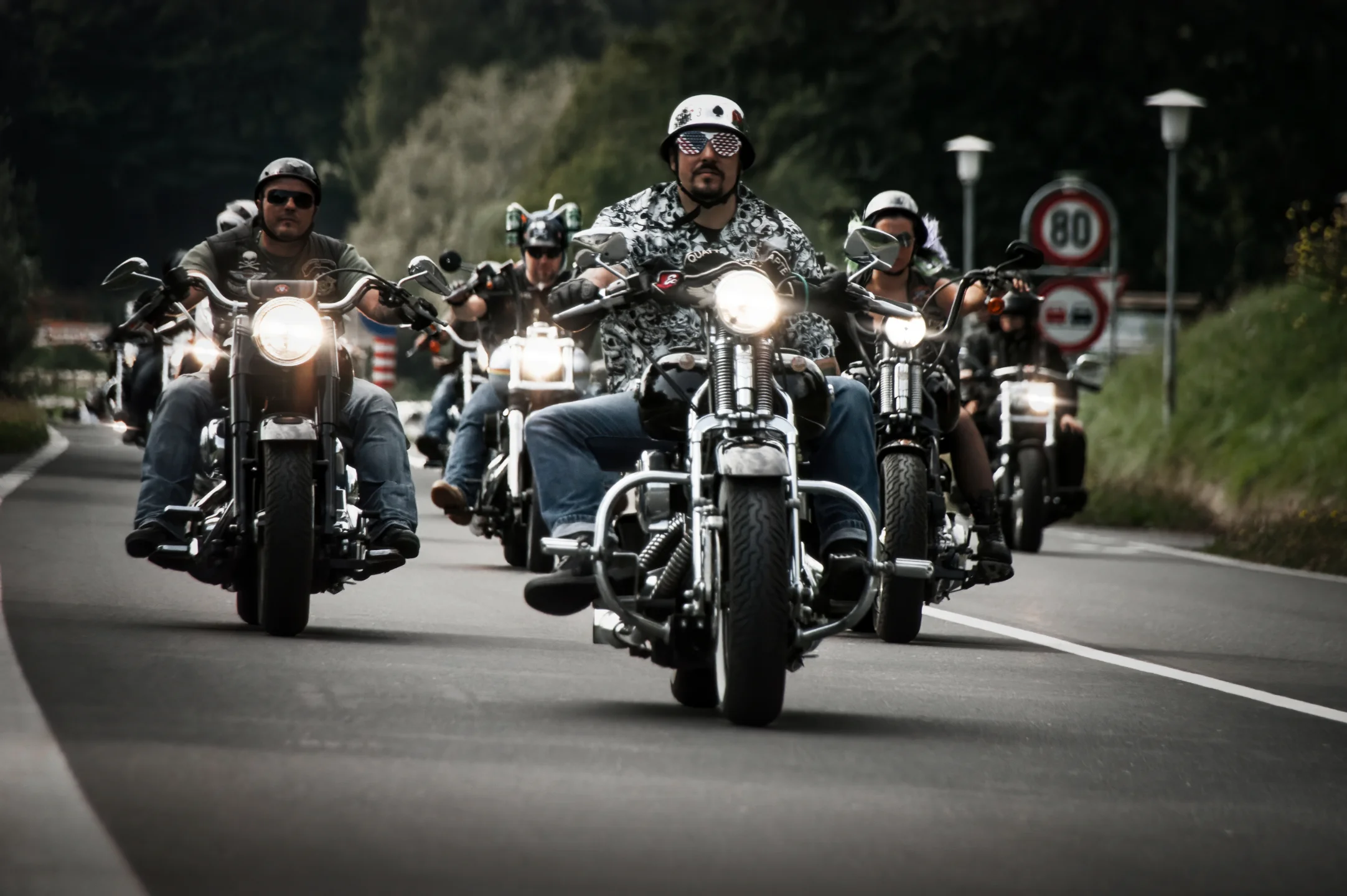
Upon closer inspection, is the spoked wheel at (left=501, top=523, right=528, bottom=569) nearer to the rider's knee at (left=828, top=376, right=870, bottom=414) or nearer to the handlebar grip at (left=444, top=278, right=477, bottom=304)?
the handlebar grip at (left=444, top=278, right=477, bottom=304)

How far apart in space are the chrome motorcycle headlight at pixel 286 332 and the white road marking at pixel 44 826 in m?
2.58

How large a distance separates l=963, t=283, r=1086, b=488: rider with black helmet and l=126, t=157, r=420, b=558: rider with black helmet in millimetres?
7899

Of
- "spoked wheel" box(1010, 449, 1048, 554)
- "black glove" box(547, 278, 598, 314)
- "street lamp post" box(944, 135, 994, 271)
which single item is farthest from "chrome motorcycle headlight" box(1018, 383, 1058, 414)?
"street lamp post" box(944, 135, 994, 271)

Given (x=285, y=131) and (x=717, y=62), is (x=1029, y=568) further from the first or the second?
(x=285, y=131)

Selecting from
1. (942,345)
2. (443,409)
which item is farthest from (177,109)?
(942,345)

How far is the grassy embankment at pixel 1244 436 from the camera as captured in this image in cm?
2081

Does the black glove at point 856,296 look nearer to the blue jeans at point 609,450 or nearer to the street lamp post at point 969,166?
the blue jeans at point 609,450

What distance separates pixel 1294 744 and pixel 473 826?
121 inches

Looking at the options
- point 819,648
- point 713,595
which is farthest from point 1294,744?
point 819,648

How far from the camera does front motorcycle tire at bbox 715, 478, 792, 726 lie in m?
8.14

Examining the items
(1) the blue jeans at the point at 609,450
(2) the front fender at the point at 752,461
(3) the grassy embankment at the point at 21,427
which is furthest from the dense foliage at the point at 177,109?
(2) the front fender at the point at 752,461

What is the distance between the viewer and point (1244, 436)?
2458 cm

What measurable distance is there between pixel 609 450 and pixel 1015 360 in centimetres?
1038

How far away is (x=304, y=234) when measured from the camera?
11.8 m
